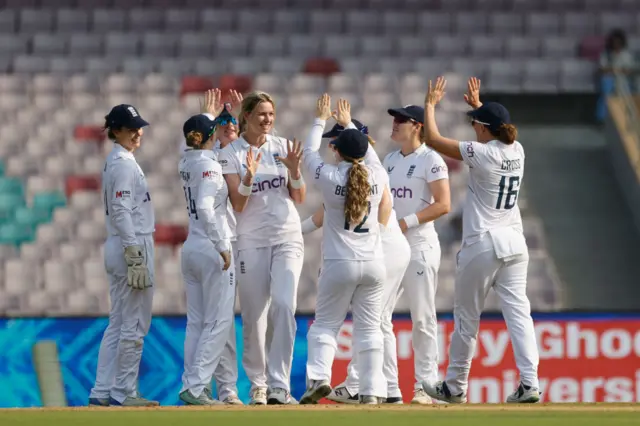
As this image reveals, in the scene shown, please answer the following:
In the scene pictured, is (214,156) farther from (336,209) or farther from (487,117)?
(487,117)

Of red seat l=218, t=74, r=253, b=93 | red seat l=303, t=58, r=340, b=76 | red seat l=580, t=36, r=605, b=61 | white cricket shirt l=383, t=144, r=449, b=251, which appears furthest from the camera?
red seat l=580, t=36, r=605, b=61

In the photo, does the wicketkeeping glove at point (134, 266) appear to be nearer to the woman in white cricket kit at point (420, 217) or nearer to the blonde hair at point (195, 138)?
the blonde hair at point (195, 138)

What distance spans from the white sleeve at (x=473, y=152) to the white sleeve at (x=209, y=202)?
1.58 m

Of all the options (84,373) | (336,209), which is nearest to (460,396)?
(336,209)

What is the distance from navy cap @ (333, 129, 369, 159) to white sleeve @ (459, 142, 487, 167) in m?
0.63

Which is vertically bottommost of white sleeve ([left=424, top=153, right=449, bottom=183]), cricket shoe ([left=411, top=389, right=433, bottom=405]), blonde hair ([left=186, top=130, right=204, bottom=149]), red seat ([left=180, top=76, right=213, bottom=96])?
cricket shoe ([left=411, top=389, right=433, bottom=405])

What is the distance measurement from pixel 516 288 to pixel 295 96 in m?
7.98

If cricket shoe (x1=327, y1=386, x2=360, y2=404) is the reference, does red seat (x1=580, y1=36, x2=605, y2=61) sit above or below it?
above

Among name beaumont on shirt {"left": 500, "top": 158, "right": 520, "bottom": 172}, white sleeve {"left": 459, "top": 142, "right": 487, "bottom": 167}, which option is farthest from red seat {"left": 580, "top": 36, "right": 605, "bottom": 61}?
white sleeve {"left": 459, "top": 142, "right": 487, "bottom": 167}

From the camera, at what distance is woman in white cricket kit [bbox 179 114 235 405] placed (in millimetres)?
9352

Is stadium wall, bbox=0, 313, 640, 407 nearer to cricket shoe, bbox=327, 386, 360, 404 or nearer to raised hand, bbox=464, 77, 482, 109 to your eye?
cricket shoe, bbox=327, 386, 360, 404

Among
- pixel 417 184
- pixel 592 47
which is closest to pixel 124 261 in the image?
pixel 417 184

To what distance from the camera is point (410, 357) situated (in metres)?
11.9

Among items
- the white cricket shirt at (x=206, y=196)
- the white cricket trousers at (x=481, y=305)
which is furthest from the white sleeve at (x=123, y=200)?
the white cricket trousers at (x=481, y=305)
